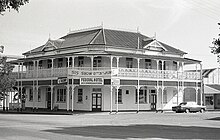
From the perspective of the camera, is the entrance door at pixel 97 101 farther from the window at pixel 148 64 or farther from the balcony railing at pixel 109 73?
the window at pixel 148 64

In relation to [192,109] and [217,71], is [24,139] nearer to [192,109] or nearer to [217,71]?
[192,109]

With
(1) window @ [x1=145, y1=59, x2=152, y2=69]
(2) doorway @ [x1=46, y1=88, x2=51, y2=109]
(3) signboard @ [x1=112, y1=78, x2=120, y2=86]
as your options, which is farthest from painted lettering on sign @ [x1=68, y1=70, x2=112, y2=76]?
(2) doorway @ [x1=46, y1=88, x2=51, y2=109]

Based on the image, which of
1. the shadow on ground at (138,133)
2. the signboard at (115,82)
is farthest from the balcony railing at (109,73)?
the shadow on ground at (138,133)

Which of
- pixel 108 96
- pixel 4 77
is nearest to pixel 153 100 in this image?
pixel 108 96

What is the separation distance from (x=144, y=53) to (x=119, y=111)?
8663 millimetres

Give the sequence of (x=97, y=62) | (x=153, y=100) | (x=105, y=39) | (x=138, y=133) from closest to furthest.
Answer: (x=138, y=133) < (x=97, y=62) < (x=105, y=39) < (x=153, y=100)

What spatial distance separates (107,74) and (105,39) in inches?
266

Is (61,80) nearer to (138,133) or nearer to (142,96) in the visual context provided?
(142,96)

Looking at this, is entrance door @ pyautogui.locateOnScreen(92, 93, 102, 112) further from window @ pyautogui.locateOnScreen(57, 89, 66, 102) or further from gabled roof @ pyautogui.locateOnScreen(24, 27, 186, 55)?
gabled roof @ pyautogui.locateOnScreen(24, 27, 186, 55)

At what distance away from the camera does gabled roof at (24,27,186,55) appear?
5128 centimetres

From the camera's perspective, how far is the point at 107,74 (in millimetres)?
45969

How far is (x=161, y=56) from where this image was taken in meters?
52.5

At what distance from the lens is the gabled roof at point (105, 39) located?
2019 inches

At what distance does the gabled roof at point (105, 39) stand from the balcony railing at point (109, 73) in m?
4.29
